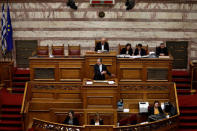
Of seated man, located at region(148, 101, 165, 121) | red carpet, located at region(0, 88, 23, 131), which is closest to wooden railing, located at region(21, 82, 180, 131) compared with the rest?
seated man, located at region(148, 101, 165, 121)

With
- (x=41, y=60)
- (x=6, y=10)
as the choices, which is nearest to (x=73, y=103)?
(x=41, y=60)

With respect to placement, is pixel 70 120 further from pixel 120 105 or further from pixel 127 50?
pixel 127 50

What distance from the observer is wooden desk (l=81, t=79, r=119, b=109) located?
1034 cm

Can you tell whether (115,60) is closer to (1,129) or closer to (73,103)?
(73,103)

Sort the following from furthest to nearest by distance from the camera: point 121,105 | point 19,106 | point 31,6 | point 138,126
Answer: point 31,6 < point 19,106 < point 121,105 < point 138,126

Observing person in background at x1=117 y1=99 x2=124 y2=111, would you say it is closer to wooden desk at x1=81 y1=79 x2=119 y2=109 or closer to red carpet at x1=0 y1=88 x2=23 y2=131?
wooden desk at x1=81 y1=79 x2=119 y2=109

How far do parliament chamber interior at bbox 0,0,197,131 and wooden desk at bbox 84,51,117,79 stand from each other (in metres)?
0.02

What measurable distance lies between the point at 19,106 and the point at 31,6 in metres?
4.11

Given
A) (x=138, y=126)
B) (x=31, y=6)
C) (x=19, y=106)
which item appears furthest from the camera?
(x=31, y=6)

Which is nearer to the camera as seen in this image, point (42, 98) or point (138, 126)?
point (138, 126)

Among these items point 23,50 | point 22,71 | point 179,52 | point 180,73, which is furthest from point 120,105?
point 23,50

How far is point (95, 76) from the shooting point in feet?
35.2

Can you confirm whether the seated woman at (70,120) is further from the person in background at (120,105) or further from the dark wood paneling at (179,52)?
the dark wood paneling at (179,52)

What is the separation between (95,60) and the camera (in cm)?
1091
